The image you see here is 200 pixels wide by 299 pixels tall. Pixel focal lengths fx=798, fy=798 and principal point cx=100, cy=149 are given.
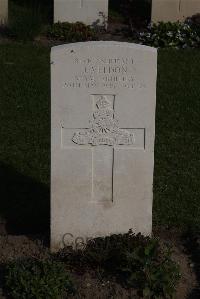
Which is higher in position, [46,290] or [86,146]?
[86,146]

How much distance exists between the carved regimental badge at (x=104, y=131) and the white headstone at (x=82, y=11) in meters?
8.12

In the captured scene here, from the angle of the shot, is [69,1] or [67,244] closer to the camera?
[67,244]

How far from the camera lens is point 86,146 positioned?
21.1 feet

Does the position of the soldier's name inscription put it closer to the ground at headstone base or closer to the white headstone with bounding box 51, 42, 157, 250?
the white headstone with bounding box 51, 42, 157, 250

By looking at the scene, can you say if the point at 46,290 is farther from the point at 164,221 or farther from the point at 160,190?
the point at 160,190

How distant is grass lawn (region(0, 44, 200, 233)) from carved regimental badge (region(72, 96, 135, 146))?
1.30m

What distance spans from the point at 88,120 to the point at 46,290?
138 centimetres

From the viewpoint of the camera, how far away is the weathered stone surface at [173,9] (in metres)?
14.3

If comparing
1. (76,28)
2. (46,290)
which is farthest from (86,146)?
(76,28)

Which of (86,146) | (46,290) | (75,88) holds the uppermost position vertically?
(75,88)

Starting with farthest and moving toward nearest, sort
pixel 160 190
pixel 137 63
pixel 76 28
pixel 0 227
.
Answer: pixel 76 28, pixel 160 190, pixel 0 227, pixel 137 63

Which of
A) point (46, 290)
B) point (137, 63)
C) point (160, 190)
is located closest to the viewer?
point (46, 290)

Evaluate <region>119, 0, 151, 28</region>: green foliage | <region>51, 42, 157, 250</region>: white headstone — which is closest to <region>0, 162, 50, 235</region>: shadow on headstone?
<region>51, 42, 157, 250</region>: white headstone

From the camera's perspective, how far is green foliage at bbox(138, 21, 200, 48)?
13469 mm
